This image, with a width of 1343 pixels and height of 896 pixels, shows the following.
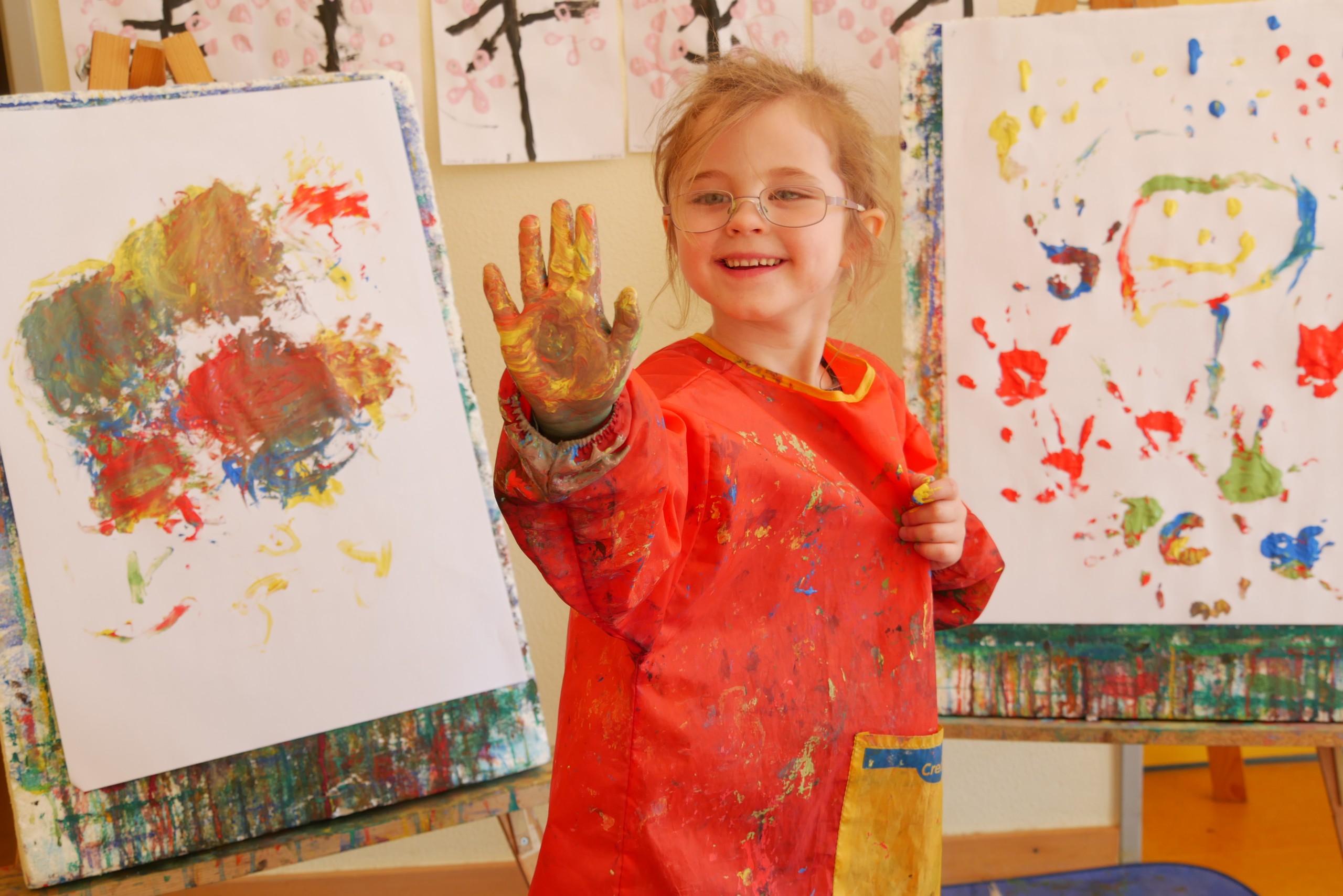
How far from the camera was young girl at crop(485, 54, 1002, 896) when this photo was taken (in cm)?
68

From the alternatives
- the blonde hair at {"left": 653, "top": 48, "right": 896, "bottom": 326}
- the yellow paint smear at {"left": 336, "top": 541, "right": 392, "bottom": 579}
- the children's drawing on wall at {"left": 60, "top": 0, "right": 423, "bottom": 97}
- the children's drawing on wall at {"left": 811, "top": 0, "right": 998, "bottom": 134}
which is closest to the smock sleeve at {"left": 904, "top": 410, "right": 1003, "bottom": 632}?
the blonde hair at {"left": 653, "top": 48, "right": 896, "bottom": 326}

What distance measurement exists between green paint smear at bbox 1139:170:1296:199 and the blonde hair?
19.9 inches

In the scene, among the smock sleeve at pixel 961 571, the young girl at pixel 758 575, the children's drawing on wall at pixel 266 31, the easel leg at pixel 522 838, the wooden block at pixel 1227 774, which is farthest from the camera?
the wooden block at pixel 1227 774

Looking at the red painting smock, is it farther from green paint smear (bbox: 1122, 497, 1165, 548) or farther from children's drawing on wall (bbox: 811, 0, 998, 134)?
children's drawing on wall (bbox: 811, 0, 998, 134)

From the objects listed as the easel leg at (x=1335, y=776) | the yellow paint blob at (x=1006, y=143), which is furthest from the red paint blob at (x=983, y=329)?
the easel leg at (x=1335, y=776)

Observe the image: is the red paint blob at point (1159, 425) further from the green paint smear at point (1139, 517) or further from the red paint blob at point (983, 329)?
the red paint blob at point (983, 329)

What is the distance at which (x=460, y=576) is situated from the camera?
1166mm

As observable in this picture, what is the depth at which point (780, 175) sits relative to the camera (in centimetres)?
78

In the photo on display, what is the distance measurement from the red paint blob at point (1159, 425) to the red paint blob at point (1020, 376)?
0.13 m

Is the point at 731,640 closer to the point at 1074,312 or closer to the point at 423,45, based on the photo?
the point at 1074,312

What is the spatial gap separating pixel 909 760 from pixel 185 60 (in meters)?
1.20

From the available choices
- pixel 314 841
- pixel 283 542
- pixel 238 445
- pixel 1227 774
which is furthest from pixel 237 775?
pixel 1227 774

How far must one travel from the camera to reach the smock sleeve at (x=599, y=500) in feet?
1.70

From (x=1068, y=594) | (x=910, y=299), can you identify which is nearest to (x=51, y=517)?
(x=910, y=299)
